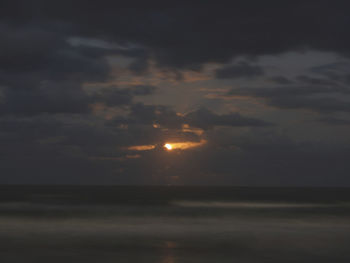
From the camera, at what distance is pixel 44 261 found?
23250 millimetres

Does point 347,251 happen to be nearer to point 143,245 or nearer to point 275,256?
point 275,256

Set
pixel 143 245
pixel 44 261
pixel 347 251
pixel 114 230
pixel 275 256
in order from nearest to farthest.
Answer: pixel 44 261 < pixel 275 256 < pixel 347 251 < pixel 143 245 < pixel 114 230

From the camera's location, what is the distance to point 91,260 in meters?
23.7

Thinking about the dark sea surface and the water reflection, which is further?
the dark sea surface

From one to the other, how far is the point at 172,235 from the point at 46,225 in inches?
494

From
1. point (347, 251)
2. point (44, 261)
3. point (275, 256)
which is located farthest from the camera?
point (347, 251)

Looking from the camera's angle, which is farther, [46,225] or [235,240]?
[46,225]

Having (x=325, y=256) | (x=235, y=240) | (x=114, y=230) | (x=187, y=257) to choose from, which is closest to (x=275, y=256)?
(x=325, y=256)

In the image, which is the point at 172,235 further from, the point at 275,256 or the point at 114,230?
the point at 275,256

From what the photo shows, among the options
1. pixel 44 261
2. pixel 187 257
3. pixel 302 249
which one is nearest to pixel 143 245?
pixel 187 257

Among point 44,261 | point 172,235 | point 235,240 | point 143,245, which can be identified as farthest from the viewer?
point 172,235

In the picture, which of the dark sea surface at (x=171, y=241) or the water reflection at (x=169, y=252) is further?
the dark sea surface at (x=171, y=241)

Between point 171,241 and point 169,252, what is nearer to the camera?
point 169,252

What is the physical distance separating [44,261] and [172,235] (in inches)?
514
